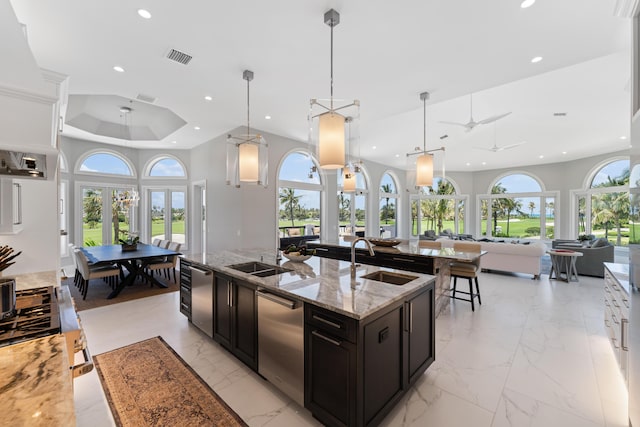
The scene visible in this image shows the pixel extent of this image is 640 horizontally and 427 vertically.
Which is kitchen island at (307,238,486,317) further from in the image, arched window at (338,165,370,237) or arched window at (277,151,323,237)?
arched window at (338,165,370,237)

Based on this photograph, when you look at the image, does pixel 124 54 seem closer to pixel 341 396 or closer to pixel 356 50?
pixel 356 50

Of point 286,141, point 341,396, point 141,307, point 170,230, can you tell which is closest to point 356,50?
point 341,396

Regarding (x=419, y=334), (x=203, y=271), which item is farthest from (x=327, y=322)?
(x=203, y=271)

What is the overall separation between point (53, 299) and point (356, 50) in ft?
11.6

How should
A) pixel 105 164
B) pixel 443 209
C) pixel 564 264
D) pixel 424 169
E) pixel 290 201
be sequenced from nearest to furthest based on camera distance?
pixel 424 169
pixel 564 264
pixel 105 164
pixel 290 201
pixel 443 209

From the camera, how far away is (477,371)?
97.6 inches

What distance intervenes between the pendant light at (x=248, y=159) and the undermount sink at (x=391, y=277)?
1.91m

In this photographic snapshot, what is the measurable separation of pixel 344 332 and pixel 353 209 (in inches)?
299

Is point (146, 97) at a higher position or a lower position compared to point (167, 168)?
higher

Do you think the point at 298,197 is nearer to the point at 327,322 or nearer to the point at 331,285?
the point at 331,285

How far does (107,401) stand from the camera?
7.02 ft

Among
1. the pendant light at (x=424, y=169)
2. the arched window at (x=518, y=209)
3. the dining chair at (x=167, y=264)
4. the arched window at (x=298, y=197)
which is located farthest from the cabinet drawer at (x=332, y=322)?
the arched window at (x=518, y=209)

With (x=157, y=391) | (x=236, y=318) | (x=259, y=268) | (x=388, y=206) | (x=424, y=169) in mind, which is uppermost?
(x=424, y=169)

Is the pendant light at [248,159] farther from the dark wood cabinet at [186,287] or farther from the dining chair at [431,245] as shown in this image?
the dining chair at [431,245]
